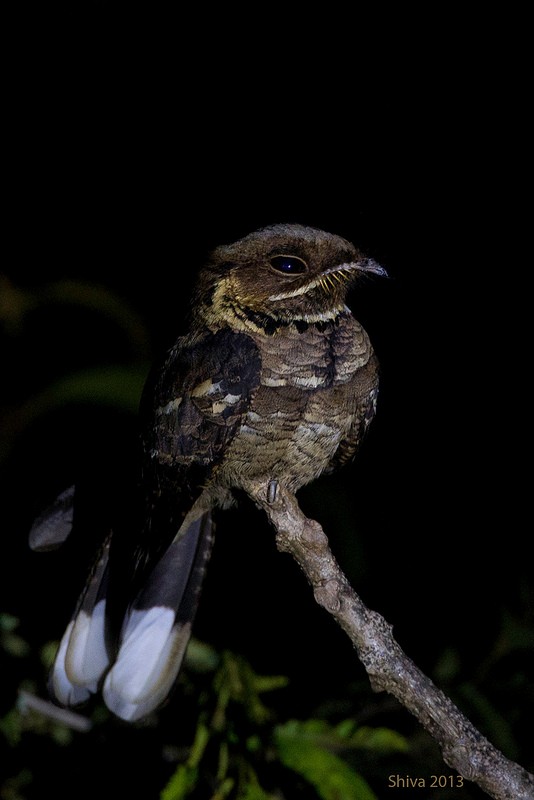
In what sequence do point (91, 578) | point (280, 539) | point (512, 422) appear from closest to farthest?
point (280, 539)
point (91, 578)
point (512, 422)

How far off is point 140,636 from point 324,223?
4.98 feet

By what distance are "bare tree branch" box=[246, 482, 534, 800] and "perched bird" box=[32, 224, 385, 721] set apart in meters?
0.24

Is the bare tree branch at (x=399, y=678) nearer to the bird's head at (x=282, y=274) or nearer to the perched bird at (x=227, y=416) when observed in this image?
the perched bird at (x=227, y=416)

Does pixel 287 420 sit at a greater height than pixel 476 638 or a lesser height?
greater

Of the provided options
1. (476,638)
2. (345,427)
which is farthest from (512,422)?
(345,427)

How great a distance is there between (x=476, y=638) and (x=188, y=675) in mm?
1250

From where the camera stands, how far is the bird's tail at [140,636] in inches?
78.8

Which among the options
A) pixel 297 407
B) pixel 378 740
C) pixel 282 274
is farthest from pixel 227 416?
pixel 378 740

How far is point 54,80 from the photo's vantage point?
10.9 feet

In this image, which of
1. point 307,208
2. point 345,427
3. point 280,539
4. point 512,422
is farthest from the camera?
point 512,422

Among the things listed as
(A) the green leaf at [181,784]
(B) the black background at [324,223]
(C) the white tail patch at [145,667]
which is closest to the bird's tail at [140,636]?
(C) the white tail patch at [145,667]

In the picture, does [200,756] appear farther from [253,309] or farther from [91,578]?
[253,309]

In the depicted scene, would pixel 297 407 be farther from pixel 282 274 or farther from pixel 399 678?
pixel 399 678

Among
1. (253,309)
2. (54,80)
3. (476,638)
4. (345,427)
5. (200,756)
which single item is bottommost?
(476,638)
